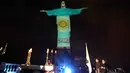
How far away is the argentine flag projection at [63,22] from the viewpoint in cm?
705

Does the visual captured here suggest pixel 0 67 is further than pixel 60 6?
No

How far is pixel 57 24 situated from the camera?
720 cm

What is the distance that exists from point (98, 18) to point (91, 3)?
58cm

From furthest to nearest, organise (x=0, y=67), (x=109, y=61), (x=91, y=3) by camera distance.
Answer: (x=91, y=3) < (x=109, y=61) < (x=0, y=67)

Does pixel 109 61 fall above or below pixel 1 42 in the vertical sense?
below

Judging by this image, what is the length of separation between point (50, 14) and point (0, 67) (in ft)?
9.18

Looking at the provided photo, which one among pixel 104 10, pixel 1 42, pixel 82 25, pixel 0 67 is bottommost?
pixel 0 67

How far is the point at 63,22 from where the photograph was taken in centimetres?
716

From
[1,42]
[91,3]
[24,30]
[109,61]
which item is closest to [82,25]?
[91,3]

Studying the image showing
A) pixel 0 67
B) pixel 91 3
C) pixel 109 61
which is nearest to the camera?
pixel 0 67

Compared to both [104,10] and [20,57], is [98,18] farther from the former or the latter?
[20,57]

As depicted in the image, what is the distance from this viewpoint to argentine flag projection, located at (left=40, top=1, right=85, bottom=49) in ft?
23.1

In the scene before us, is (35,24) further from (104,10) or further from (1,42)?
(104,10)

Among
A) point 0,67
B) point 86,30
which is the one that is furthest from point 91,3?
point 0,67
